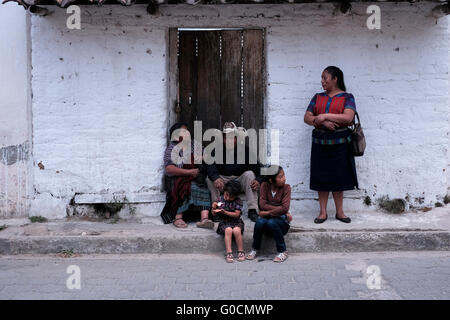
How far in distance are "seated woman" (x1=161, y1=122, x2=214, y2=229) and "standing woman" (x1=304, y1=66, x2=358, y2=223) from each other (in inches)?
51.4

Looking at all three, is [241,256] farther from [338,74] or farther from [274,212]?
[338,74]

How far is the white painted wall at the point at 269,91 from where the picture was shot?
6.28 metres

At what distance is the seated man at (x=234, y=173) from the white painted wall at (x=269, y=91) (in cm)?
48

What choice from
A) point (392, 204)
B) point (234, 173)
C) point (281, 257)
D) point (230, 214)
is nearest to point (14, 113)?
point (234, 173)

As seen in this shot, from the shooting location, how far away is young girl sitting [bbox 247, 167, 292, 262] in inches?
211

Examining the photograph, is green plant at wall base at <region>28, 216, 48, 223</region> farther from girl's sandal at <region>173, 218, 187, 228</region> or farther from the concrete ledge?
girl's sandal at <region>173, 218, 187, 228</region>

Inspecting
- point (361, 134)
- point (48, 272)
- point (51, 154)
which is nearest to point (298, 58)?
point (361, 134)

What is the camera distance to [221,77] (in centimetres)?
657

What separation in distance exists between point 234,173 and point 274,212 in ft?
3.28

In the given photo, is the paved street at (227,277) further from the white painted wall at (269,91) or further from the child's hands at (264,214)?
the white painted wall at (269,91)

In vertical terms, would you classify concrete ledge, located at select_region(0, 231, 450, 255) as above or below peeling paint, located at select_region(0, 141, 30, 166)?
below
